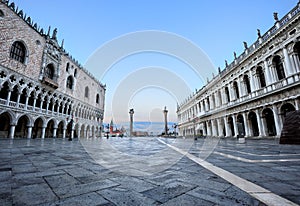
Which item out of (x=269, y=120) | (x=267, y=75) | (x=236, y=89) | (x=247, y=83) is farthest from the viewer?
(x=236, y=89)

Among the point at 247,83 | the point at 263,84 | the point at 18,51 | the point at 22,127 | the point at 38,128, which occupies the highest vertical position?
the point at 18,51

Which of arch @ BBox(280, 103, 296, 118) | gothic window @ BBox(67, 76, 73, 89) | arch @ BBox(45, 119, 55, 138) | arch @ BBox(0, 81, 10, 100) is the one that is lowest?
arch @ BBox(45, 119, 55, 138)

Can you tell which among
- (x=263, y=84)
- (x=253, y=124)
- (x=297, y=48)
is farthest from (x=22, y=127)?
(x=297, y=48)

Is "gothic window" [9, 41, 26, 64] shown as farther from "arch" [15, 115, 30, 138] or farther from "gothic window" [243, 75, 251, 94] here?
"gothic window" [243, 75, 251, 94]

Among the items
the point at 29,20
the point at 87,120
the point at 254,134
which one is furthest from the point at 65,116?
the point at 254,134

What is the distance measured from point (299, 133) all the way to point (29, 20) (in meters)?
30.8

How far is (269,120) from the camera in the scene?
1764 centimetres

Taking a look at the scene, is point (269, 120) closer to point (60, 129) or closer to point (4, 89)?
point (4, 89)

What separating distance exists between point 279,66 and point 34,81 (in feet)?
102

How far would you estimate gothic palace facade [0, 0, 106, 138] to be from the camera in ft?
57.3

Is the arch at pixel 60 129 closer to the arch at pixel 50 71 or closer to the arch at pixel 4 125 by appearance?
the arch at pixel 50 71

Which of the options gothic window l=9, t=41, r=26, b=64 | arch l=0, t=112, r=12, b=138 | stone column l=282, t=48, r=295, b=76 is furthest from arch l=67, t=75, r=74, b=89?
stone column l=282, t=48, r=295, b=76

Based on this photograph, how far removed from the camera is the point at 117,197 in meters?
1.93

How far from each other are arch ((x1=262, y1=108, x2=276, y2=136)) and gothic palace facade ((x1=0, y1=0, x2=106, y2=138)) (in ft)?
82.2
